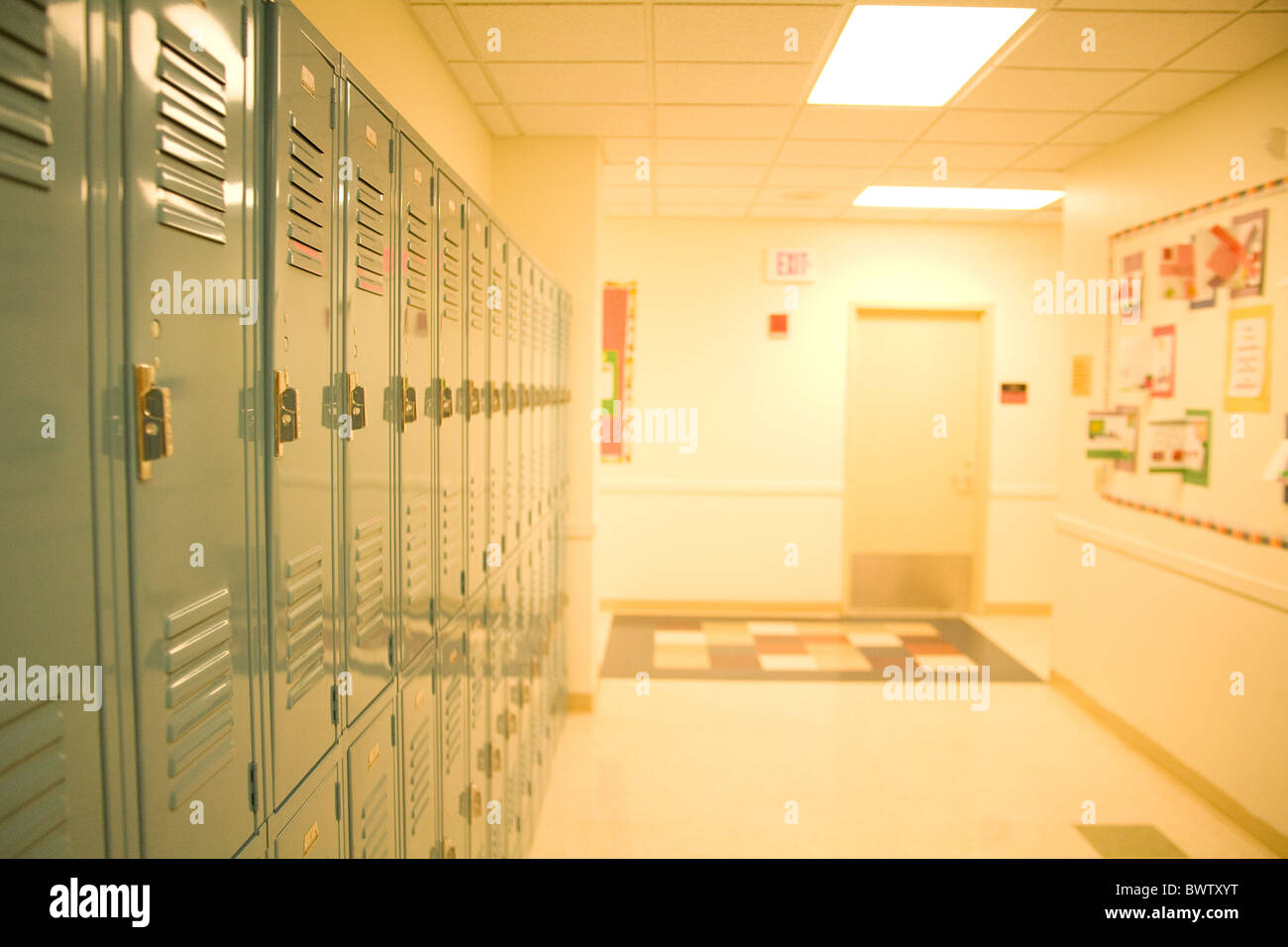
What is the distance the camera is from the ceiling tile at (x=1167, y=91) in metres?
3.01

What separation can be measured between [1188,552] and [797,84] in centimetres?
246

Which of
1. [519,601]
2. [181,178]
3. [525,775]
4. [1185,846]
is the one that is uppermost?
[181,178]

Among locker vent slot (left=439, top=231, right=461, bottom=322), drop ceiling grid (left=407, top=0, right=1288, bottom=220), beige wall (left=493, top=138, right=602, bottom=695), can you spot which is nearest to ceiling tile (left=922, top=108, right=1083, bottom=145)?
drop ceiling grid (left=407, top=0, right=1288, bottom=220)

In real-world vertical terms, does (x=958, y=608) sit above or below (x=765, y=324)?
below

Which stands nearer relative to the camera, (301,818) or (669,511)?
(301,818)

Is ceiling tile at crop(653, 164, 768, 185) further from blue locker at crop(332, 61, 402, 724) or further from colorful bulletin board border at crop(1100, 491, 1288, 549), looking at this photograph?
blue locker at crop(332, 61, 402, 724)

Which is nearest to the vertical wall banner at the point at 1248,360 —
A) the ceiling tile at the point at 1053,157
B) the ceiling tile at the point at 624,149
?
the ceiling tile at the point at 1053,157

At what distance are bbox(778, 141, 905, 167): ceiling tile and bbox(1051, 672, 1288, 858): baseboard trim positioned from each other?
289cm

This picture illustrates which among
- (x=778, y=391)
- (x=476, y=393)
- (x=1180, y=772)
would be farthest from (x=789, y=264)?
(x=476, y=393)

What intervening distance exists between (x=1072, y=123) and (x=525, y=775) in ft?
11.7

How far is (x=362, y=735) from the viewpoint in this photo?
4.32ft
